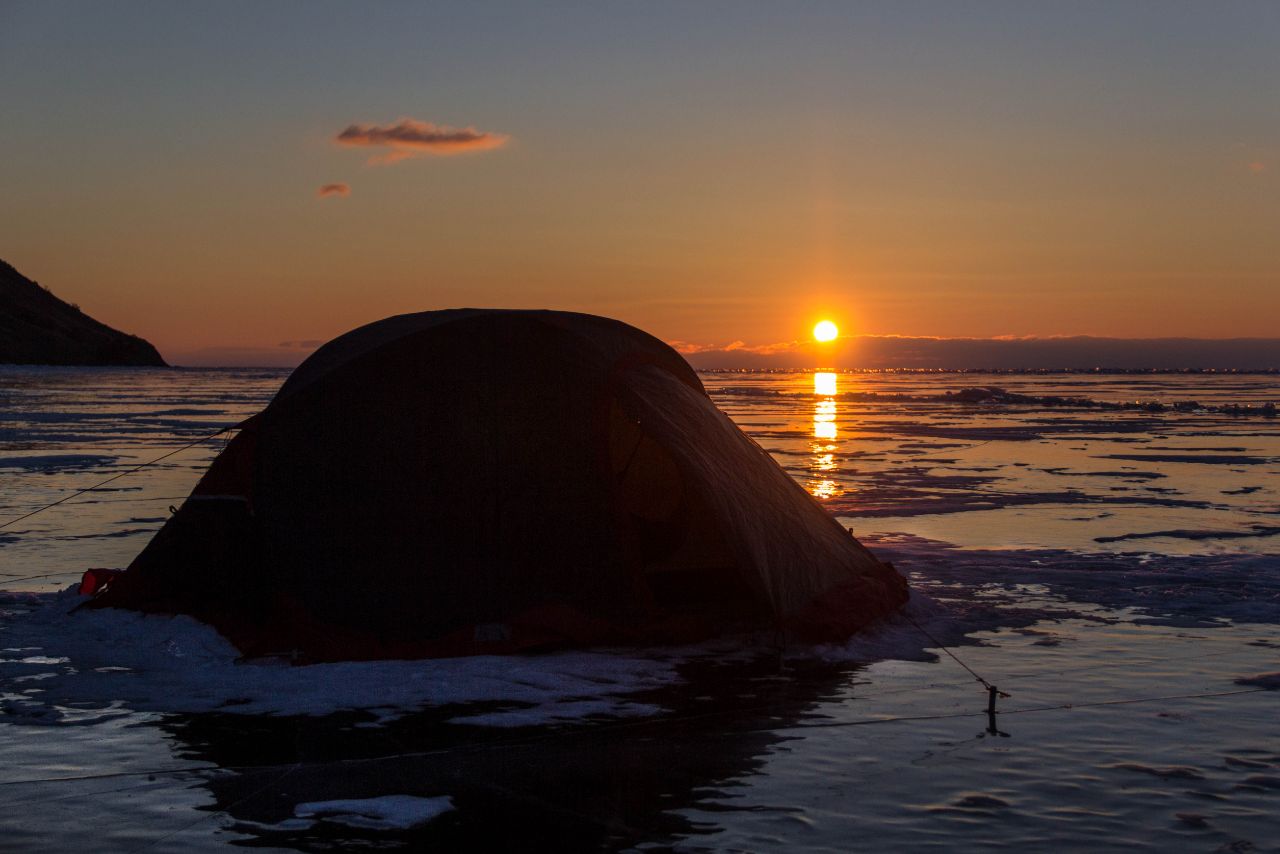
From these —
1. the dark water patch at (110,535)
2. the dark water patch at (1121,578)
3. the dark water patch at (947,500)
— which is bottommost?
the dark water patch at (1121,578)

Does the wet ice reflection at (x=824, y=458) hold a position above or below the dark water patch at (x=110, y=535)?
above

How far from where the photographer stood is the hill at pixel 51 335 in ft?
409

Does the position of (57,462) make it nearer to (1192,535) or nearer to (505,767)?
(1192,535)

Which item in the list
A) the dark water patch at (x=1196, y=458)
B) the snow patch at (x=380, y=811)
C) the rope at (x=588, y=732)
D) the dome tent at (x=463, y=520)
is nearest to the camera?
the snow patch at (x=380, y=811)

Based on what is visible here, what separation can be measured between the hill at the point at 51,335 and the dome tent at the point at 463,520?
389 feet

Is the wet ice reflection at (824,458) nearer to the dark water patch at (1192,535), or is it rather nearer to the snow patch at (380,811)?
the dark water patch at (1192,535)

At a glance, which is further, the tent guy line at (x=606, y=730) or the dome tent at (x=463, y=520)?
the dome tent at (x=463, y=520)

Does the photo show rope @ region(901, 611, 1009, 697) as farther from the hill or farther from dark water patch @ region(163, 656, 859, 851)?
the hill

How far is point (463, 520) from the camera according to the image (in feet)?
29.4

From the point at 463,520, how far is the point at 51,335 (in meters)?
140

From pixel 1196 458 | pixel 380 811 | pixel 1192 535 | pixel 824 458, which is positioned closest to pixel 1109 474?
pixel 1196 458

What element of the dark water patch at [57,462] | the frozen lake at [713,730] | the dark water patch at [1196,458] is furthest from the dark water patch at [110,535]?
the dark water patch at [1196,458]

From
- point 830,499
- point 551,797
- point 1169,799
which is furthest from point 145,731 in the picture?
point 830,499

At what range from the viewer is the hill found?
125 meters
